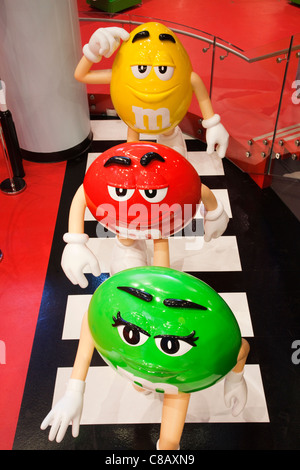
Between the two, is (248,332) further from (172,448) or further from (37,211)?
(37,211)

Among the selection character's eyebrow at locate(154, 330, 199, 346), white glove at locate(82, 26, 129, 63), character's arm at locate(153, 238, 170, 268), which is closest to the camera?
character's eyebrow at locate(154, 330, 199, 346)

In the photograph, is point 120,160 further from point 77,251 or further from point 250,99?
point 250,99

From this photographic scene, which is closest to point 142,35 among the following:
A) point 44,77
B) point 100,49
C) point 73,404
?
point 100,49

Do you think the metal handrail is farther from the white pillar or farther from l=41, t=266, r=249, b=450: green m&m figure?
l=41, t=266, r=249, b=450: green m&m figure

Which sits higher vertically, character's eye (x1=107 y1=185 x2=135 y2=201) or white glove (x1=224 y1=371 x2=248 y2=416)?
character's eye (x1=107 y1=185 x2=135 y2=201)

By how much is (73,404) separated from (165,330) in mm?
584

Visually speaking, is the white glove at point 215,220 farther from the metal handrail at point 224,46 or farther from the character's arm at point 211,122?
the metal handrail at point 224,46

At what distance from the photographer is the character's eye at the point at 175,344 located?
1.58 m

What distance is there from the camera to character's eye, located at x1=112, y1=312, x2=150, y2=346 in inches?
63.0

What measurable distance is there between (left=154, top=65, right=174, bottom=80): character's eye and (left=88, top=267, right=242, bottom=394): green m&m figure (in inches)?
45.3

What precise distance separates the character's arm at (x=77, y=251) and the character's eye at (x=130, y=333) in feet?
A: 1.85

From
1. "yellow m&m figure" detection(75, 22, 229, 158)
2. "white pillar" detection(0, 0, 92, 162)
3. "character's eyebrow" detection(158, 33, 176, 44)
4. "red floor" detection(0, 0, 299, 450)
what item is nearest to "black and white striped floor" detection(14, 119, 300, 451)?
"red floor" detection(0, 0, 299, 450)

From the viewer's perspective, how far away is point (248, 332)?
282 cm

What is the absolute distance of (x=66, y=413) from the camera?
1884 millimetres
